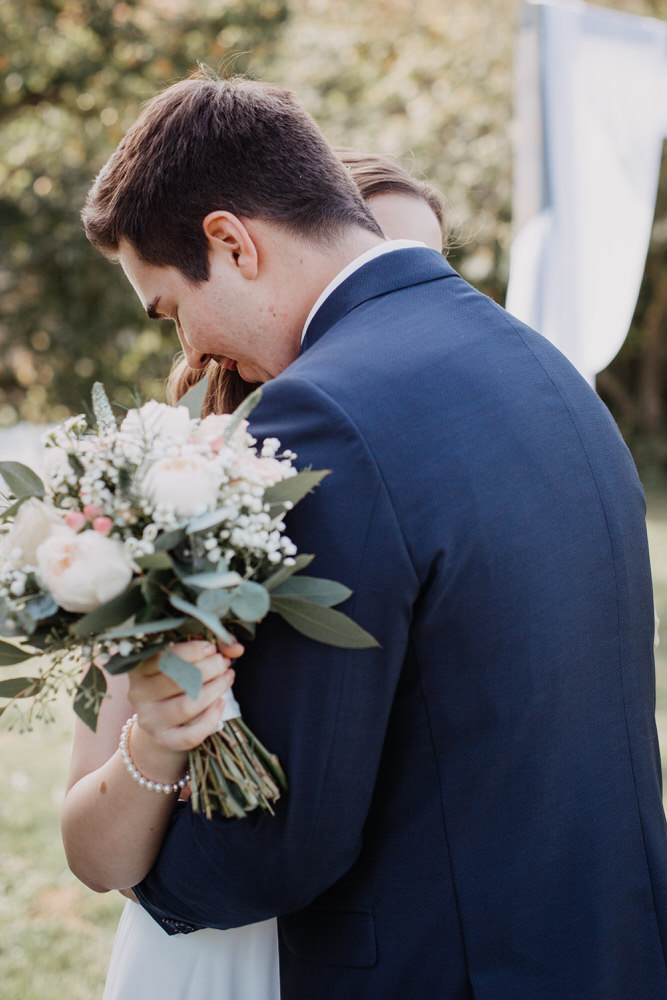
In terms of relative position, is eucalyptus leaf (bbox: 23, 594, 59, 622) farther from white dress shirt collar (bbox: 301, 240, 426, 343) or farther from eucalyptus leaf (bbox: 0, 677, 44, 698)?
white dress shirt collar (bbox: 301, 240, 426, 343)

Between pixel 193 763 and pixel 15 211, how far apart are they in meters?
12.6

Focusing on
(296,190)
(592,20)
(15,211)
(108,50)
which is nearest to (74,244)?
(15,211)

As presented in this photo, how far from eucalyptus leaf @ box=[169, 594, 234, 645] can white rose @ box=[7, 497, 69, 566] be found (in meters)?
0.19

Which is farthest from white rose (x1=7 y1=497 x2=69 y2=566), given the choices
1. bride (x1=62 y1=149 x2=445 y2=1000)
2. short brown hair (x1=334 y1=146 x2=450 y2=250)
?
short brown hair (x1=334 y1=146 x2=450 y2=250)

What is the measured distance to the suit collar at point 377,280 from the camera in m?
1.52

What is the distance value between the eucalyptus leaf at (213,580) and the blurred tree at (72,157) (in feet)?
22.8

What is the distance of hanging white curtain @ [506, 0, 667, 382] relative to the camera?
14.1ft

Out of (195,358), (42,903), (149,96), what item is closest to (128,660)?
(195,358)

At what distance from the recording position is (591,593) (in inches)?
55.4

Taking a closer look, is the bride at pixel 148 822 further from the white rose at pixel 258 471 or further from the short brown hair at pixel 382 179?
the short brown hair at pixel 382 179

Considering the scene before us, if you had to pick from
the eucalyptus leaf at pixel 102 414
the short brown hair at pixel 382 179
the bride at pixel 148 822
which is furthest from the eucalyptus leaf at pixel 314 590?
the short brown hair at pixel 382 179

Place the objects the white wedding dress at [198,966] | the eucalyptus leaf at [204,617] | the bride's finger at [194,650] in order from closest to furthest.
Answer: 1. the eucalyptus leaf at [204,617]
2. the bride's finger at [194,650]
3. the white wedding dress at [198,966]

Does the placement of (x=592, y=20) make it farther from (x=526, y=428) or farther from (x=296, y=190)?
(x=526, y=428)

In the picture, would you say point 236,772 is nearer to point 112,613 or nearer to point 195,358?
point 112,613
